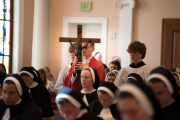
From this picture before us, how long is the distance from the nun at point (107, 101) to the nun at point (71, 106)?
89cm

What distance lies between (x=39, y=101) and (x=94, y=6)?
249 inches

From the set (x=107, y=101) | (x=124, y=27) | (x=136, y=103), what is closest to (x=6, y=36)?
(x=124, y=27)

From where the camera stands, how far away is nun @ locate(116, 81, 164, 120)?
188 cm

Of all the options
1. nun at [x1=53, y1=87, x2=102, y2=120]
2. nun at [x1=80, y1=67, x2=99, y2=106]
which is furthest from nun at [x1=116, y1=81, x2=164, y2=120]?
nun at [x1=80, y1=67, x2=99, y2=106]

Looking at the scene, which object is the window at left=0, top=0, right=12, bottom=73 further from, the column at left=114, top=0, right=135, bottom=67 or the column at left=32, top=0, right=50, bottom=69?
A: the column at left=114, top=0, right=135, bottom=67

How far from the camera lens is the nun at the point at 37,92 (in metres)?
5.14

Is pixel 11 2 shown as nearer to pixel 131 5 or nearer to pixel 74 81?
pixel 74 81

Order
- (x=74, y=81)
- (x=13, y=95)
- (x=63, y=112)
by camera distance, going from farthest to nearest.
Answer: (x=74, y=81)
(x=13, y=95)
(x=63, y=112)

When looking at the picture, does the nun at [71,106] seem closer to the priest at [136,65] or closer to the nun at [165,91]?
the nun at [165,91]

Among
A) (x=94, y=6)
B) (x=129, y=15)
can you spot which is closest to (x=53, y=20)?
(x=94, y=6)

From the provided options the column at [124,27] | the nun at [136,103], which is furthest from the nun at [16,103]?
the column at [124,27]

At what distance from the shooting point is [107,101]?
12.8ft

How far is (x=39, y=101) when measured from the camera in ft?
17.1

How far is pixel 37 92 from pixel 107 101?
1.85m
